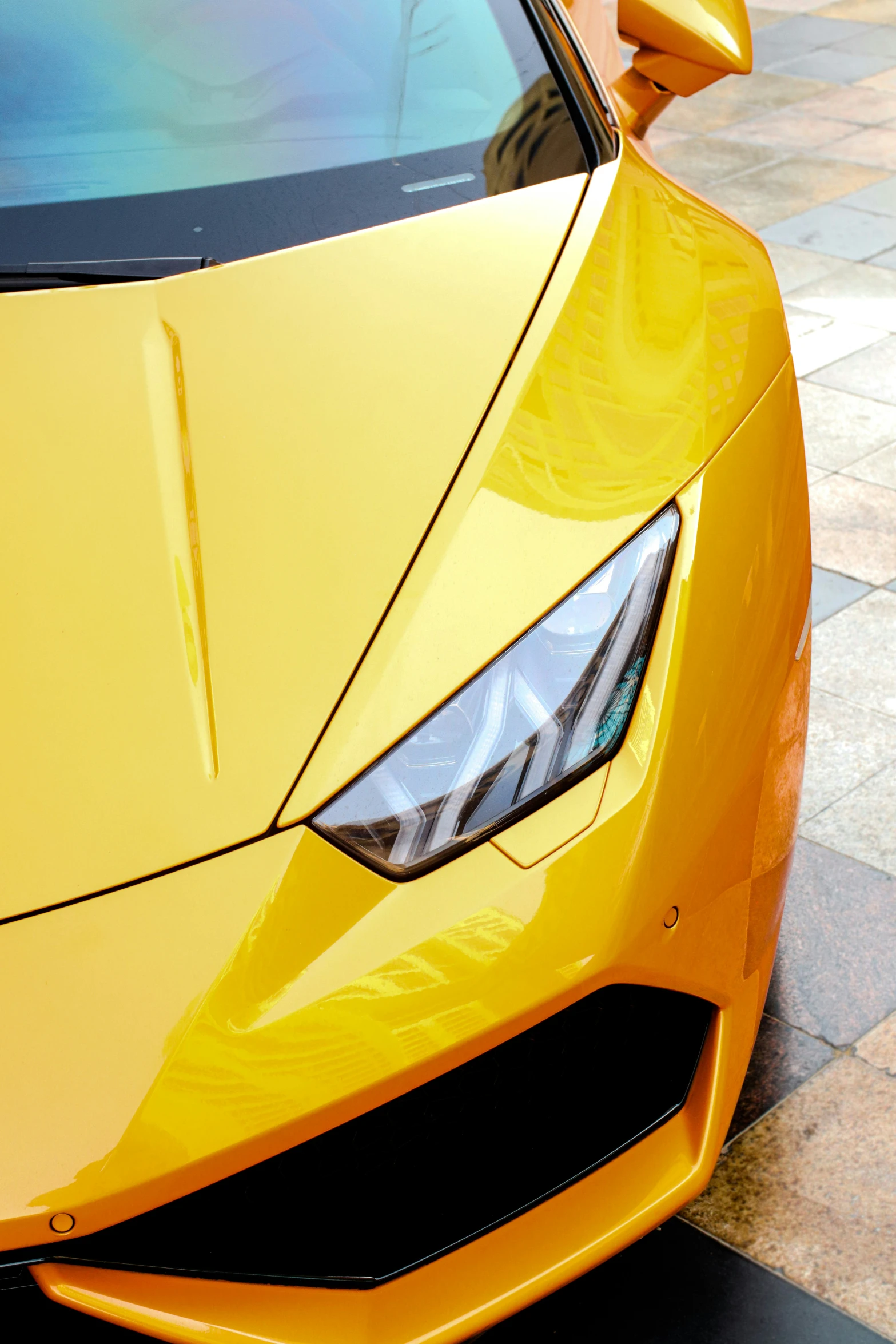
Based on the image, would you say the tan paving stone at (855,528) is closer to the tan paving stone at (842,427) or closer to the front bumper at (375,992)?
the tan paving stone at (842,427)

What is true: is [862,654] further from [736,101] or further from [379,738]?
[736,101]

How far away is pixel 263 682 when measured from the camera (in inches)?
48.6

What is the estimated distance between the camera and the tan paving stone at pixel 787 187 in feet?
17.1

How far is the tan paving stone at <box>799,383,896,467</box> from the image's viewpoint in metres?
3.45

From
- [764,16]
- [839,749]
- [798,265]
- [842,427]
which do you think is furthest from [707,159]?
[839,749]

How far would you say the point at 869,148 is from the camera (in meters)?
5.79

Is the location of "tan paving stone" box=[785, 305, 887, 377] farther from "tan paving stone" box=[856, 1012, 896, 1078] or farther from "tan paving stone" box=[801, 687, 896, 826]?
"tan paving stone" box=[856, 1012, 896, 1078]

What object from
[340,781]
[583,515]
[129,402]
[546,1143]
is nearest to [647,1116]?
[546,1143]

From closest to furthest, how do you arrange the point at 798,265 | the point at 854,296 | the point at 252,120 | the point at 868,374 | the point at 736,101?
the point at 252,120, the point at 868,374, the point at 854,296, the point at 798,265, the point at 736,101

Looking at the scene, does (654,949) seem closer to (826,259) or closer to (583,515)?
(583,515)

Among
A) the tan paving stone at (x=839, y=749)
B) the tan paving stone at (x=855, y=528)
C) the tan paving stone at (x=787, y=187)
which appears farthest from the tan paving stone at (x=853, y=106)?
the tan paving stone at (x=839, y=749)

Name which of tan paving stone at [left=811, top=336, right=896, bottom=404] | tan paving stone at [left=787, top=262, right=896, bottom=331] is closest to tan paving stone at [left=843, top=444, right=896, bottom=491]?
tan paving stone at [left=811, top=336, right=896, bottom=404]

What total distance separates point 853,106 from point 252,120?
537 centimetres

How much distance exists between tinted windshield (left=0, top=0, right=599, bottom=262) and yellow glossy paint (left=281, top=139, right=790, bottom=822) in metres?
0.23
